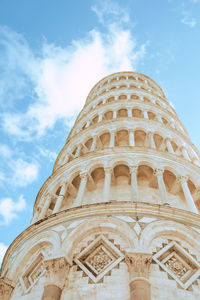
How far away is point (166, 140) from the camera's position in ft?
54.6

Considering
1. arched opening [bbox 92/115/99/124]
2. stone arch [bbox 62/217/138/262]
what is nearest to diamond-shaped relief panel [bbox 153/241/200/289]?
stone arch [bbox 62/217/138/262]

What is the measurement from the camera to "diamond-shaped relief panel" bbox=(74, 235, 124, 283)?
8094 mm

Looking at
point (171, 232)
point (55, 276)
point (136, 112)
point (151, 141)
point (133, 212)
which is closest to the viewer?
point (55, 276)

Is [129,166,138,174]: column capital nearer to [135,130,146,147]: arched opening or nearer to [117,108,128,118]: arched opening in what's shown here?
[135,130,146,147]: arched opening

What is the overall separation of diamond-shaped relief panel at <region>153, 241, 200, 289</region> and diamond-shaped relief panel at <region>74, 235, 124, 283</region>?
118 centimetres

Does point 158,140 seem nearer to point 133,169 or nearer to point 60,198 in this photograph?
point 133,169

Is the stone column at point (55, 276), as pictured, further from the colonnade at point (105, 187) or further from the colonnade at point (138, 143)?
the colonnade at point (138, 143)

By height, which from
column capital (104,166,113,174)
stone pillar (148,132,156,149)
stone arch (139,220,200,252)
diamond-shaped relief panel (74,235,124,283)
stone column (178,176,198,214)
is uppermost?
stone pillar (148,132,156,149)

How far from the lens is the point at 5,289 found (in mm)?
9016

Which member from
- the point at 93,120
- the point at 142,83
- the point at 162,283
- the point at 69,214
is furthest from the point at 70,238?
the point at 142,83

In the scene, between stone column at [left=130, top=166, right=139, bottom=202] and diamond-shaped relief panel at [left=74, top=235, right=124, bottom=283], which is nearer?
diamond-shaped relief panel at [left=74, top=235, right=124, bottom=283]

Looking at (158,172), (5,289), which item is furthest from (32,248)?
(158,172)

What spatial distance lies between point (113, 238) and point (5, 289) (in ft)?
12.1

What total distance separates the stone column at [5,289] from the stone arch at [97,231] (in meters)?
2.15
